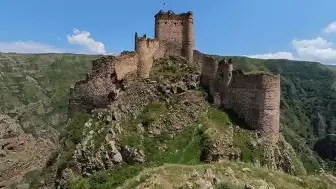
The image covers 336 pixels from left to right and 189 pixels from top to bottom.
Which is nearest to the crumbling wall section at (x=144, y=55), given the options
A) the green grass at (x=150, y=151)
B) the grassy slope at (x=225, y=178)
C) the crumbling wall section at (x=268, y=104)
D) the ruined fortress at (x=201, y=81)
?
the ruined fortress at (x=201, y=81)

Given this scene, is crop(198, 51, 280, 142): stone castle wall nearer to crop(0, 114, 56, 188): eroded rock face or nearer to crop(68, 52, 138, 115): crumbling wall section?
crop(68, 52, 138, 115): crumbling wall section

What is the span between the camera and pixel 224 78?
4725 cm

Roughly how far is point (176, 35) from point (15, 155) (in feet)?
83.8

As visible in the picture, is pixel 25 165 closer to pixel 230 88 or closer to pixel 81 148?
pixel 81 148

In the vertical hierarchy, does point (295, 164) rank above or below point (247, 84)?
below

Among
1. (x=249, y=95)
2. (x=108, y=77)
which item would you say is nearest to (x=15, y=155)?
(x=108, y=77)

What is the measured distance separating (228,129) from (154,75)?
9.01 m

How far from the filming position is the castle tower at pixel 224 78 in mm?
46875

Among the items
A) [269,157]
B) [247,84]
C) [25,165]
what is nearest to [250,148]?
[269,157]

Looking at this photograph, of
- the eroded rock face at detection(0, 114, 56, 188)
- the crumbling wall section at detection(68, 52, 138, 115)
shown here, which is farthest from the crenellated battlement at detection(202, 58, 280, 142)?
the eroded rock face at detection(0, 114, 56, 188)

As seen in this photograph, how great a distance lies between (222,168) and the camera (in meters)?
33.7

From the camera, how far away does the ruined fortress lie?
45469 mm

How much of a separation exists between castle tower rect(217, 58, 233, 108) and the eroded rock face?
83.1 ft

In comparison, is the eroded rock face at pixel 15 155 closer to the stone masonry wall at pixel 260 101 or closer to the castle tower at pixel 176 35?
the castle tower at pixel 176 35
